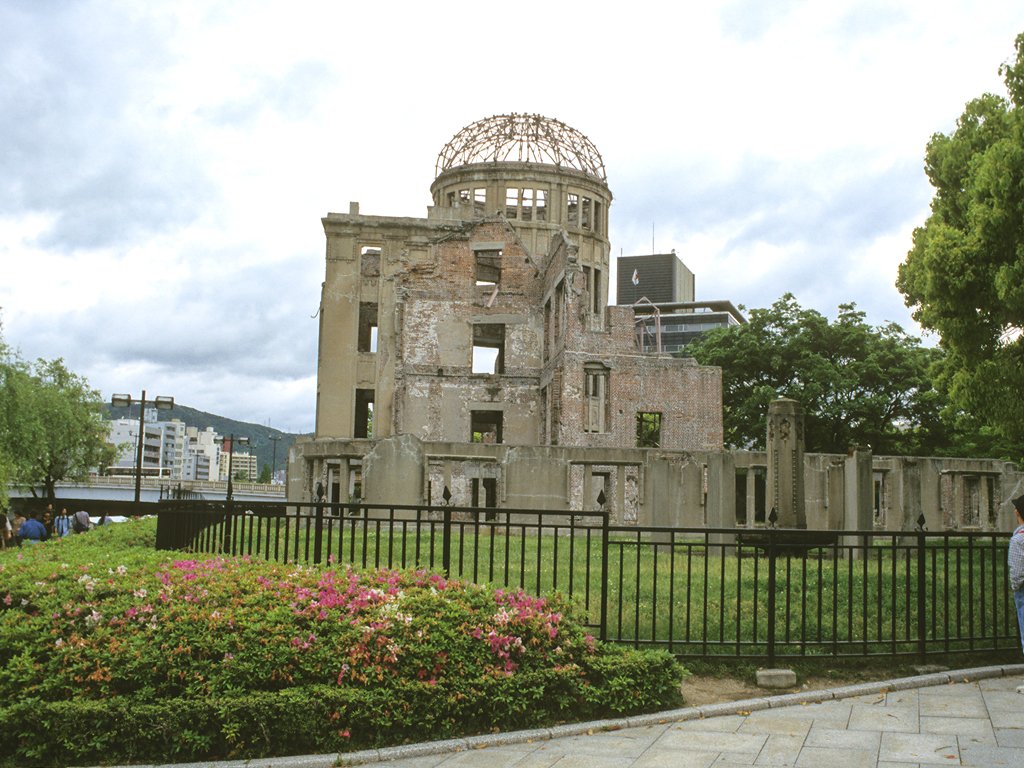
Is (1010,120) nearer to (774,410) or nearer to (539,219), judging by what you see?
(774,410)

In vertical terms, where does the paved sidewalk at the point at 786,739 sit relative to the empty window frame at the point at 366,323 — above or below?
below

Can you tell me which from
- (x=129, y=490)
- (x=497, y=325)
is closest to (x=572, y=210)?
(x=497, y=325)

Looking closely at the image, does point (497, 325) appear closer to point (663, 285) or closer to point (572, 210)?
point (572, 210)

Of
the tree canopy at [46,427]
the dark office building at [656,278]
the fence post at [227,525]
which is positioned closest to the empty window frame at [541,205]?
the tree canopy at [46,427]

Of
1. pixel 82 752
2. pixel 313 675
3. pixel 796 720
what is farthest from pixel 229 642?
pixel 796 720

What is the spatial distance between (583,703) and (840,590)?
247 inches

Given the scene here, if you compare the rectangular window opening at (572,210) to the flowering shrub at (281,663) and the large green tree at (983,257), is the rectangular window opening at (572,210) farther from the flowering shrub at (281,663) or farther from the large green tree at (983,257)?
the flowering shrub at (281,663)

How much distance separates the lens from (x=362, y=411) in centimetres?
4450

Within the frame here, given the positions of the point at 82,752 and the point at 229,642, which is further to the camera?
the point at 229,642

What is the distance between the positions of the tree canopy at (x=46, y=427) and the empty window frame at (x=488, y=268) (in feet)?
66.1

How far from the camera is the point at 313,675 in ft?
22.8

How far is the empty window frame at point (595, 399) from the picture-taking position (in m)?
35.0

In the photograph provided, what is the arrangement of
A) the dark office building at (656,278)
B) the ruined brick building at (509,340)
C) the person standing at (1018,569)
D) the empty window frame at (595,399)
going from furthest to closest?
1. the dark office building at (656,278)
2. the empty window frame at (595,399)
3. the ruined brick building at (509,340)
4. the person standing at (1018,569)

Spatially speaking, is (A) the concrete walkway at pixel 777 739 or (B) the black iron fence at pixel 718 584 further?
(B) the black iron fence at pixel 718 584
